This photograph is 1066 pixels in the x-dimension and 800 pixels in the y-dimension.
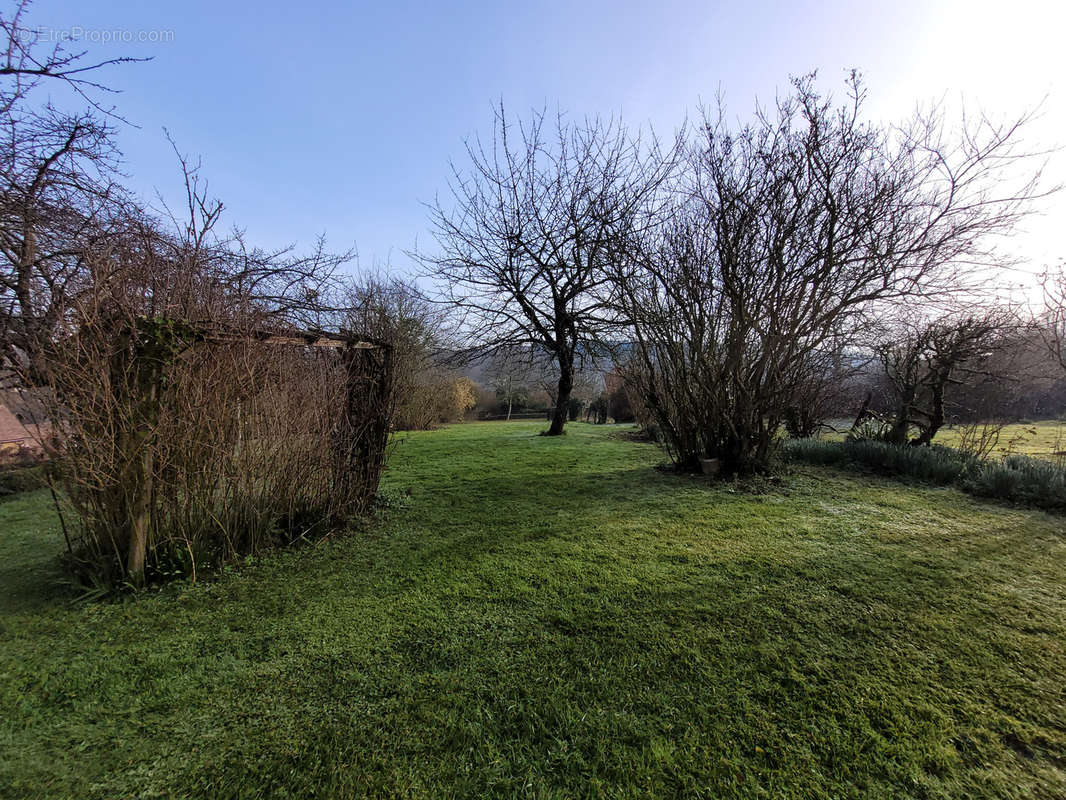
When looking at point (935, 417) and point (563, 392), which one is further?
point (563, 392)

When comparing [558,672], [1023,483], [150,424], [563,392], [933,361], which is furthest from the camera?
[563,392]

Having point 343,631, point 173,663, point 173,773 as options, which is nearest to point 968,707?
point 343,631

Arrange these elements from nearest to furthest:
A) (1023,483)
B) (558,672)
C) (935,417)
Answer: (558,672)
(1023,483)
(935,417)


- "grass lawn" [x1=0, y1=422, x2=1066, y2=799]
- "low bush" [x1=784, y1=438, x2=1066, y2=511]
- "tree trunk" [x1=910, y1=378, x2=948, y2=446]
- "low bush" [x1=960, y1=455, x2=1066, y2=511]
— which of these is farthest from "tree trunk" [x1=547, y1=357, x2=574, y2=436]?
"grass lawn" [x1=0, y1=422, x2=1066, y2=799]

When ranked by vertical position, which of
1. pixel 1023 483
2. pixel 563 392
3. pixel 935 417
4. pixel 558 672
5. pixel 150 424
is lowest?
pixel 558 672

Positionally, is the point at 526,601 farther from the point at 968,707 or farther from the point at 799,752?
the point at 968,707

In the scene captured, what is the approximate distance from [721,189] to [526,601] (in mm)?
5720

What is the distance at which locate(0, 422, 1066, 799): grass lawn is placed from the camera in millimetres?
1473

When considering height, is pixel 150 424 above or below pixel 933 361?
below

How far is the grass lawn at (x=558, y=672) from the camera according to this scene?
1473mm

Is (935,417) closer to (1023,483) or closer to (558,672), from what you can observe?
(1023,483)

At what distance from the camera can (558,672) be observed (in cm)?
199

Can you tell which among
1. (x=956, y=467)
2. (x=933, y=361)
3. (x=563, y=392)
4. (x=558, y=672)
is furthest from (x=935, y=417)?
(x=558, y=672)

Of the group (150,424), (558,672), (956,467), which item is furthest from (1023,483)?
(150,424)
